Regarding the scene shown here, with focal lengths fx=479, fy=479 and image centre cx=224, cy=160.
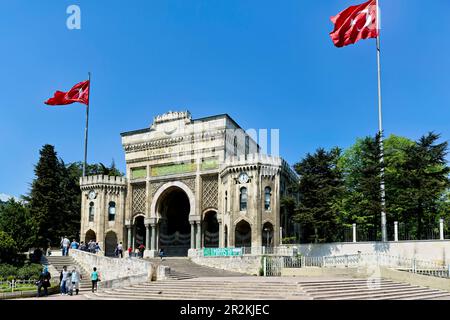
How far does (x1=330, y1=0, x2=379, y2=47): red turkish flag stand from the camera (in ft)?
→ 97.8

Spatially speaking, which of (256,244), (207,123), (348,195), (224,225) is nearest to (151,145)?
(207,123)

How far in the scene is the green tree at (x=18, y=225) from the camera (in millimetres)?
31366

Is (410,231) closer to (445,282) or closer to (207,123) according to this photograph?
(445,282)

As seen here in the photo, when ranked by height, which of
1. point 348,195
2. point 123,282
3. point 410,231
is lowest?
point 123,282

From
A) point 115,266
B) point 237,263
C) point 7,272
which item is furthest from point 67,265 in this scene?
point 237,263

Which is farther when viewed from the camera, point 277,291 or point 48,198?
point 48,198

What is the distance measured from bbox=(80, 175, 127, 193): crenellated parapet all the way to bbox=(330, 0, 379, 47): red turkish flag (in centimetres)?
2243

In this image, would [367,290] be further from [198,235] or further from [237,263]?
[198,235]

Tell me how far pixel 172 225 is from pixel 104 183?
23.2ft

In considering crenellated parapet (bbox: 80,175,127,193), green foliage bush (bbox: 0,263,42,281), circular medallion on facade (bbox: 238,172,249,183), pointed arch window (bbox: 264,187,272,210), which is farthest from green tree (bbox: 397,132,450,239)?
crenellated parapet (bbox: 80,175,127,193)

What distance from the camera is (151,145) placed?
41.9 metres

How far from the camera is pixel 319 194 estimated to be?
3048cm

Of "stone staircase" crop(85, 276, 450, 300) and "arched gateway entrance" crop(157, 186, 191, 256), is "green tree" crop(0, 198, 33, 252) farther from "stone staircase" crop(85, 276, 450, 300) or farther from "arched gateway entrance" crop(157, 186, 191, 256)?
"stone staircase" crop(85, 276, 450, 300)
